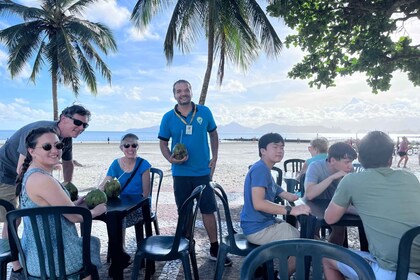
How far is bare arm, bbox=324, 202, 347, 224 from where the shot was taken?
2369 millimetres

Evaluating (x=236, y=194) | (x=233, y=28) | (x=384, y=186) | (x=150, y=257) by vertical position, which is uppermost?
(x=233, y=28)

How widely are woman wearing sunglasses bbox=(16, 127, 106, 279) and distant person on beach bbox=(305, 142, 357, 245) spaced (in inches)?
81.9

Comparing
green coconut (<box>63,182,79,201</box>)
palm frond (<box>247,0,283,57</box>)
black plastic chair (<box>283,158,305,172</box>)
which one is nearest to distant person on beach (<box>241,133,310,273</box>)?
green coconut (<box>63,182,79,201</box>)

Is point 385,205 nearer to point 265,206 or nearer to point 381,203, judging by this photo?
point 381,203

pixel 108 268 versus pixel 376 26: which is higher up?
pixel 376 26

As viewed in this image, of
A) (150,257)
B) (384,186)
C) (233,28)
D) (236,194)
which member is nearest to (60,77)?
(233,28)

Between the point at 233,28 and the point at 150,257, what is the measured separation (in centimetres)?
1104

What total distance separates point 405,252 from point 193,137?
2.64 metres

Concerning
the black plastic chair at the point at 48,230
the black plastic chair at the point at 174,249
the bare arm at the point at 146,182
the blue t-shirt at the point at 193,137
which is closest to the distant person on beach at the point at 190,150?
the blue t-shirt at the point at 193,137

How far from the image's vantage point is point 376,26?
22.1ft

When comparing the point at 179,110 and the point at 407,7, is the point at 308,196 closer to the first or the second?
the point at 179,110

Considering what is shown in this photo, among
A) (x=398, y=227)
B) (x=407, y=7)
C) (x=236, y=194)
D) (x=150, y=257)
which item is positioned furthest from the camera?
(x=236, y=194)

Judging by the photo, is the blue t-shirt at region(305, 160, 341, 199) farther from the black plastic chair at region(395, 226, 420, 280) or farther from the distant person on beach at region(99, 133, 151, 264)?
the distant person on beach at region(99, 133, 151, 264)

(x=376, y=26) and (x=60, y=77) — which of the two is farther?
(x=60, y=77)
